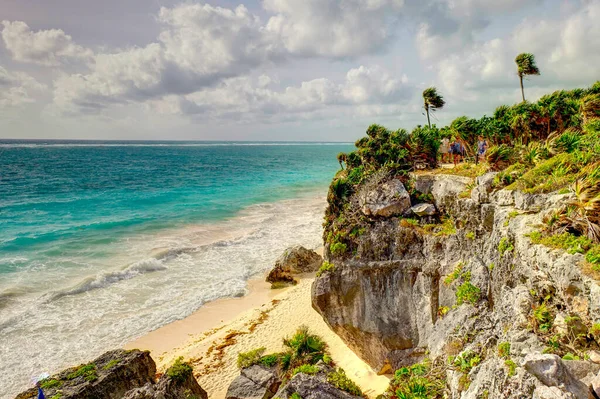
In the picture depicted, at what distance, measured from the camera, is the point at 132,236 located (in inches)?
1297

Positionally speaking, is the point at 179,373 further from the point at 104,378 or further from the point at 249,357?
the point at 249,357

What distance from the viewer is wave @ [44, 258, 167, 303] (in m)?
22.0

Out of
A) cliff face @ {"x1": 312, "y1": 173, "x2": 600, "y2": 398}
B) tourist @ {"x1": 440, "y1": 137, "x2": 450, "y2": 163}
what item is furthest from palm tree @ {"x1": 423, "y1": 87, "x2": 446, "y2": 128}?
cliff face @ {"x1": 312, "y1": 173, "x2": 600, "y2": 398}

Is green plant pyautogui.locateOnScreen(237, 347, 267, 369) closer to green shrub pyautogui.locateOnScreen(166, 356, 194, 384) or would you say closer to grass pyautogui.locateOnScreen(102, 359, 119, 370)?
green shrub pyautogui.locateOnScreen(166, 356, 194, 384)

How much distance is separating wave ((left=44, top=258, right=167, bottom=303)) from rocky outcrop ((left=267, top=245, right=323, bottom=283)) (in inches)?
340

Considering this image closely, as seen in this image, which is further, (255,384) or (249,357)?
(249,357)

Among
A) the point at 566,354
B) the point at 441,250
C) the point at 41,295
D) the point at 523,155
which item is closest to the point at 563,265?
the point at 566,354

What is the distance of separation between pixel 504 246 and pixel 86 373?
14.4m

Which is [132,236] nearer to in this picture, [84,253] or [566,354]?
[84,253]

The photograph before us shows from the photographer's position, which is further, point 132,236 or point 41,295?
point 132,236

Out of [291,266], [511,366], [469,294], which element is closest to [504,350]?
[511,366]

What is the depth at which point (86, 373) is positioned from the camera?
40.5 ft

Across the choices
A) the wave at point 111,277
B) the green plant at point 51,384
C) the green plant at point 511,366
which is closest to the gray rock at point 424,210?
the green plant at point 511,366

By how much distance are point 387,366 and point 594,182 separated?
379 inches
